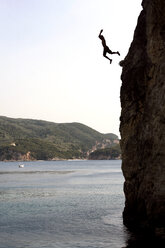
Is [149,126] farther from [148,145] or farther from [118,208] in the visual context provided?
[118,208]

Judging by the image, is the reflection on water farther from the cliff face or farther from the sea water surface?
the cliff face

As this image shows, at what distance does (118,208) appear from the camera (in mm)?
39000

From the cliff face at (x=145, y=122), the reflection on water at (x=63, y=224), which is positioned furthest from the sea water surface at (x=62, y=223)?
the cliff face at (x=145, y=122)

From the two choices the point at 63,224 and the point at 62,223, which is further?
the point at 62,223

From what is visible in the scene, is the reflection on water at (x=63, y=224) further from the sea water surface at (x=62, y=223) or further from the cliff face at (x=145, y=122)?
the cliff face at (x=145, y=122)

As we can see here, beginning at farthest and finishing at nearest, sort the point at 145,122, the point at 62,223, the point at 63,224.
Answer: the point at 62,223 < the point at 63,224 < the point at 145,122

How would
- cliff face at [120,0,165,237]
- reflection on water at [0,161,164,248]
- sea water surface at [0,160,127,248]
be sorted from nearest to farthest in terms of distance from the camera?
cliff face at [120,0,165,237]
reflection on water at [0,161,164,248]
sea water surface at [0,160,127,248]

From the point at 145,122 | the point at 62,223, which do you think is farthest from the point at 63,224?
the point at 145,122

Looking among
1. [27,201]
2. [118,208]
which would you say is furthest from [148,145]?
[27,201]

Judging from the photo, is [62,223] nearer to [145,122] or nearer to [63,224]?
[63,224]

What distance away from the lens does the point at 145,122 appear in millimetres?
25125

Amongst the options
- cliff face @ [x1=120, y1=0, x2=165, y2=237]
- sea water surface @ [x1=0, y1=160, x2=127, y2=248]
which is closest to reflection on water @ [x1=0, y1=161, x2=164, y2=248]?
sea water surface @ [x1=0, y1=160, x2=127, y2=248]

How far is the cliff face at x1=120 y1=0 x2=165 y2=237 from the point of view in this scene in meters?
22.5

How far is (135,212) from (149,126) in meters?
7.09
